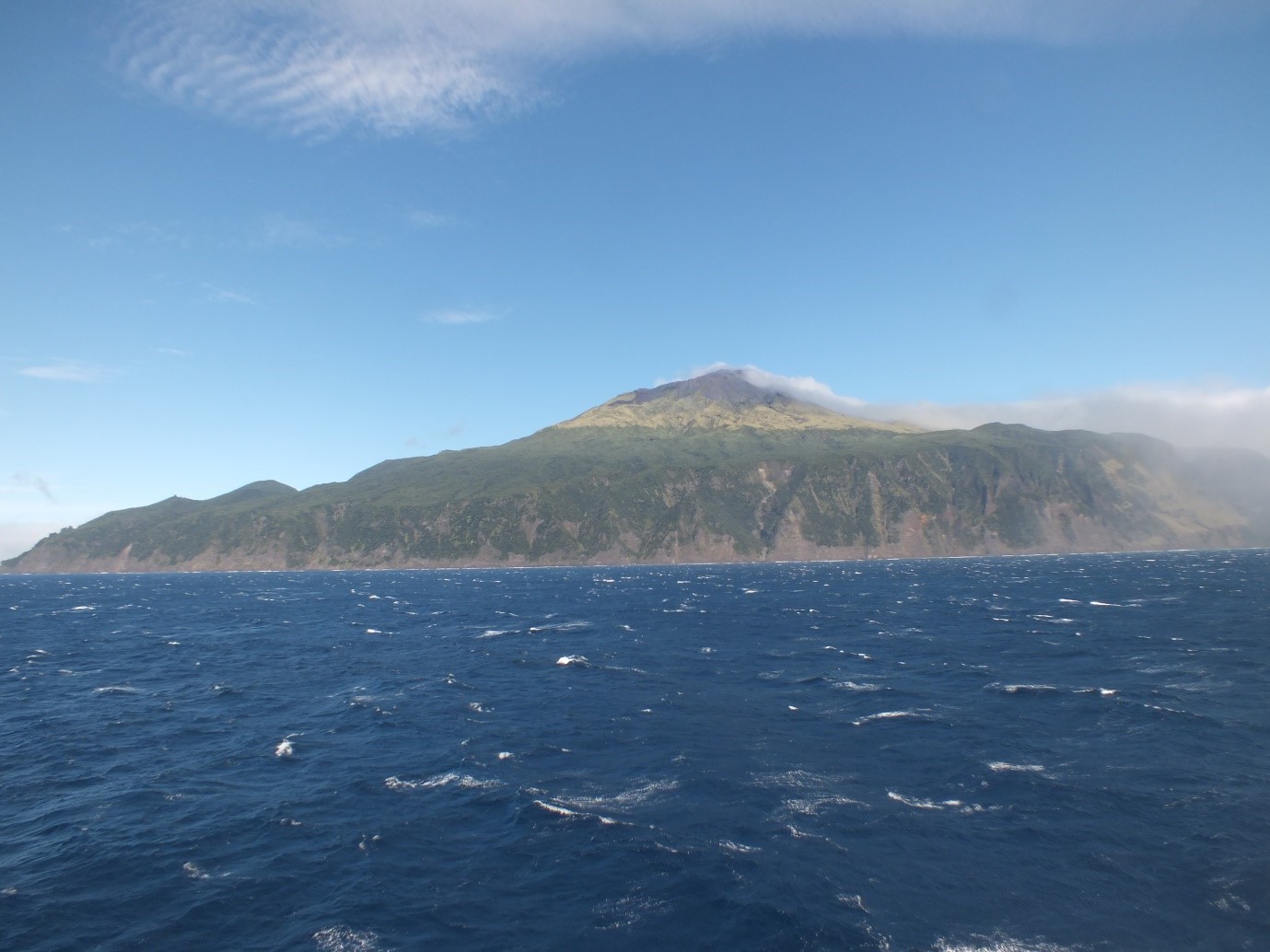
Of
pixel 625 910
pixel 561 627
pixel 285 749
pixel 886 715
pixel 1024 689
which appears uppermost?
pixel 285 749

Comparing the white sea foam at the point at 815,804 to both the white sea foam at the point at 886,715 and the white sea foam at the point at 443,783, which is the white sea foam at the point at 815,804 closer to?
the white sea foam at the point at 886,715

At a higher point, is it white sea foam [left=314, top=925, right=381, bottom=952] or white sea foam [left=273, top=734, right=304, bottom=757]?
white sea foam [left=273, top=734, right=304, bottom=757]

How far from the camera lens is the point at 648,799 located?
4184 cm

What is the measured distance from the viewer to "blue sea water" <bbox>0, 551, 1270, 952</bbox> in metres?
29.9

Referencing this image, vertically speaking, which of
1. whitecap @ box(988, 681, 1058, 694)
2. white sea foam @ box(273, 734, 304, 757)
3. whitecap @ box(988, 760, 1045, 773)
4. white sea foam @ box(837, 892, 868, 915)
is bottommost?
whitecap @ box(988, 681, 1058, 694)

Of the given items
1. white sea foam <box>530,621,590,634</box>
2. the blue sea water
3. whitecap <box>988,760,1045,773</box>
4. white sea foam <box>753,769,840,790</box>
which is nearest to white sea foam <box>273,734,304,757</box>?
the blue sea water

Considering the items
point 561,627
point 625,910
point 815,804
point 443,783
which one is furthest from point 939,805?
point 561,627

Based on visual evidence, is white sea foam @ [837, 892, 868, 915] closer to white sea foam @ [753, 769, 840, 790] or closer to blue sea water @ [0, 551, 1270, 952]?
blue sea water @ [0, 551, 1270, 952]

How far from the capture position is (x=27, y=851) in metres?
36.8

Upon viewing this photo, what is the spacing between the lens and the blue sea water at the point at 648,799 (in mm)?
29906

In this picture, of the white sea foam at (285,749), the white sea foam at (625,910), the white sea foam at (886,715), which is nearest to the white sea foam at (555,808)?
the white sea foam at (625,910)

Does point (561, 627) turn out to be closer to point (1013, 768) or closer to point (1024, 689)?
point (1024, 689)

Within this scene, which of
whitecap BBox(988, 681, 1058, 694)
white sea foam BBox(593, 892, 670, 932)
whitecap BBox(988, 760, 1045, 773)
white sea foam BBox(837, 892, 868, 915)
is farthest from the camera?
whitecap BBox(988, 681, 1058, 694)

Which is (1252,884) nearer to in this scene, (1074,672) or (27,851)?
(1074,672)
